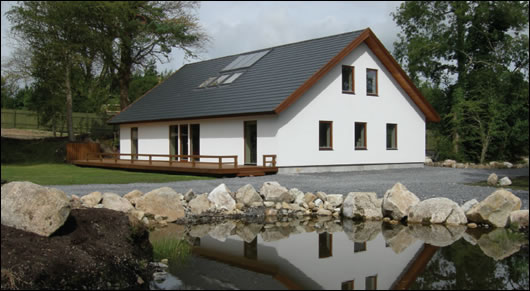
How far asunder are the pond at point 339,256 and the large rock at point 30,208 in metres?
1.49

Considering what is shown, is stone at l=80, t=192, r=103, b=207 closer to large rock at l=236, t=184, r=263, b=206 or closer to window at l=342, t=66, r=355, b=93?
large rock at l=236, t=184, r=263, b=206

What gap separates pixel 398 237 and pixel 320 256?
7.26 ft

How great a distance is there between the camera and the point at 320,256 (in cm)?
764

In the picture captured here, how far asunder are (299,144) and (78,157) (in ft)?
41.6

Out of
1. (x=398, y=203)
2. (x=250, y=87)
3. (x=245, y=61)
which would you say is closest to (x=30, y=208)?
(x=398, y=203)

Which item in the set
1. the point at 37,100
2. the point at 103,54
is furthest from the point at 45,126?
the point at 103,54

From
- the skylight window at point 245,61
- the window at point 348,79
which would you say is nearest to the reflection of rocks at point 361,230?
the window at point 348,79

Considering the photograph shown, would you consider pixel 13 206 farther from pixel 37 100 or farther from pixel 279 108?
pixel 37 100

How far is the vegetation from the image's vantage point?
1037 inches

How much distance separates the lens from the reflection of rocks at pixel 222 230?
29.9 feet

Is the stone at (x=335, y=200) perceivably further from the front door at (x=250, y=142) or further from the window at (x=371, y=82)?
the window at (x=371, y=82)

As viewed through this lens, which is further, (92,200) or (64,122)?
(64,122)

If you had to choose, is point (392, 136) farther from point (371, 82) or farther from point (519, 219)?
point (519, 219)

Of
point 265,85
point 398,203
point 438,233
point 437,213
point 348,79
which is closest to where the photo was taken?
point 438,233
